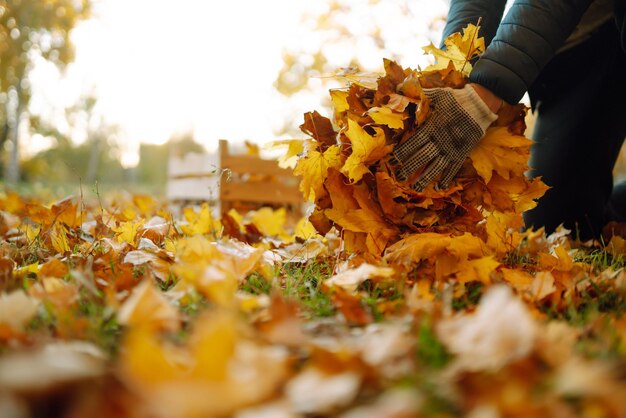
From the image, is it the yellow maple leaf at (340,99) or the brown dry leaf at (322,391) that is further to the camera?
the yellow maple leaf at (340,99)

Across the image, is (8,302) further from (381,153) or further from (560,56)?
(560,56)

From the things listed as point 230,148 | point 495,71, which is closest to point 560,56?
point 495,71

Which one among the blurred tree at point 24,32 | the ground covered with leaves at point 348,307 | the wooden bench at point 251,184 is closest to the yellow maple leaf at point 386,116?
the ground covered with leaves at point 348,307

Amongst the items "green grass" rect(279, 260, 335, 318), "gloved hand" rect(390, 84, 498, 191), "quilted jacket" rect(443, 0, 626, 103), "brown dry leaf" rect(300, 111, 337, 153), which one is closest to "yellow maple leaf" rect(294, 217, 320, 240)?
"green grass" rect(279, 260, 335, 318)

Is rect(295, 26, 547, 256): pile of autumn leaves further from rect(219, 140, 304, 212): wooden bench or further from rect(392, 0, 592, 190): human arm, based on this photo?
rect(219, 140, 304, 212): wooden bench

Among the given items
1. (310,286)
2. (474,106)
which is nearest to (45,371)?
(310,286)

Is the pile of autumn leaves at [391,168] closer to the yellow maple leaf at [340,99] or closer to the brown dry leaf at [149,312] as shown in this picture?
the yellow maple leaf at [340,99]
